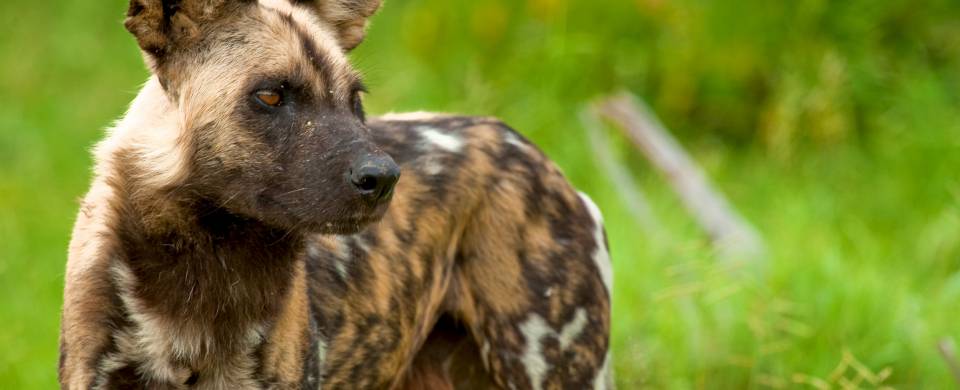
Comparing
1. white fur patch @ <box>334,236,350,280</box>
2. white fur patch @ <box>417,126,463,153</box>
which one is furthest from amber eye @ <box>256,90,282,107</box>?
white fur patch @ <box>417,126,463,153</box>

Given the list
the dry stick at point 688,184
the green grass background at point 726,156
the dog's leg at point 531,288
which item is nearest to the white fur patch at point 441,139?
the dog's leg at point 531,288

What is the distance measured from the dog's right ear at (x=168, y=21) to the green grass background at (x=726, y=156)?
2018mm

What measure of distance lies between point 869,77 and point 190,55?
5.22 meters

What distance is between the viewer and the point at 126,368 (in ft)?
9.71

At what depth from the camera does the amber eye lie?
9.94ft

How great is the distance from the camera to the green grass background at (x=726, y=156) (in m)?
4.78

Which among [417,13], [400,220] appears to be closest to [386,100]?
[417,13]

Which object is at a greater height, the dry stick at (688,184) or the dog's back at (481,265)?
the dry stick at (688,184)

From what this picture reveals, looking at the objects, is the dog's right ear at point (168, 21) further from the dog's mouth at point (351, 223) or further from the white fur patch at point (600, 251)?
the white fur patch at point (600, 251)

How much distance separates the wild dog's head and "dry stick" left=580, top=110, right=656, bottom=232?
9.65 feet

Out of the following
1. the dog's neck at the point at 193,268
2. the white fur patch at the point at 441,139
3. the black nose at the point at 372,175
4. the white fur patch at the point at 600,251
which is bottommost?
the dog's neck at the point at 193,268

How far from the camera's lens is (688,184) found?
6.07m

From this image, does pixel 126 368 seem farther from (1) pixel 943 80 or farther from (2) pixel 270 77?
(1) pixel 943 80

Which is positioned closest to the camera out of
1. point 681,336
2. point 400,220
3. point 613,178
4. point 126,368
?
point 126,368
